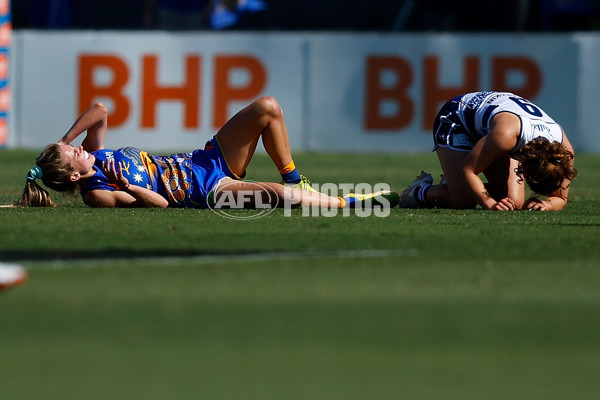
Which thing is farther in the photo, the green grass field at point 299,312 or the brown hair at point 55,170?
the brown hair at point 55,170

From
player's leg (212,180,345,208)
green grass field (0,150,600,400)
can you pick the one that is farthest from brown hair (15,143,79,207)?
player's leg (212,180,345,208)

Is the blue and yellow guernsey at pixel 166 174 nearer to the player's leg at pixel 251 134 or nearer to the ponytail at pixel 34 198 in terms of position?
the player's leg at pixel 251 134

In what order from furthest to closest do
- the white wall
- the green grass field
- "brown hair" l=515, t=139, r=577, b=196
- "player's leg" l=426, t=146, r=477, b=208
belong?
the white wall
"player's leg" l=426, t=146, r=477, b=208
"brown hair" l=515, t=139, r=577, b=196
the green grass field

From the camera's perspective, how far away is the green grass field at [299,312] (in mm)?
3010

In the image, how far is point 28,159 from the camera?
13.1m

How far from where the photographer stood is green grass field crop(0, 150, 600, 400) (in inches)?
118

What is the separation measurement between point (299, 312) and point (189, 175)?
349 cm

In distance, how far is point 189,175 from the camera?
23.5ft

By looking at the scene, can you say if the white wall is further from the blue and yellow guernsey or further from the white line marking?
the white line marking

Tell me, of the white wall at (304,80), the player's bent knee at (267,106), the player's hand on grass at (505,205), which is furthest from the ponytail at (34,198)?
the white wall at (304,80)

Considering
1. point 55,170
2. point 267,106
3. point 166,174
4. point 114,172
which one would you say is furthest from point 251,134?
point 55,170

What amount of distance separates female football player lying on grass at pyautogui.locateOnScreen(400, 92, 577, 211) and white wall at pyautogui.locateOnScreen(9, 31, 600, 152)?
22.0 feet

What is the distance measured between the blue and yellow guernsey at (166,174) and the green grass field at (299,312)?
0.83 metres

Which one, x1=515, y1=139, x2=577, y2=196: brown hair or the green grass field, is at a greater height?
x1=515, y1=139, x2=577, y2=196: brown hair
